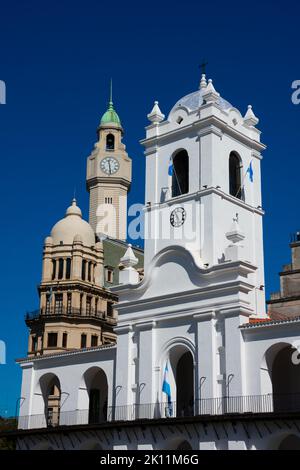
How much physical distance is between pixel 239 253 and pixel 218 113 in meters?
9.44

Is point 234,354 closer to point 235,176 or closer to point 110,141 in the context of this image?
point 235,176

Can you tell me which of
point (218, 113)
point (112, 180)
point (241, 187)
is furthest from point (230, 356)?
Result: point (112, 180)

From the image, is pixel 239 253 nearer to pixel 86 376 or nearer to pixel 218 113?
pixel 218 113

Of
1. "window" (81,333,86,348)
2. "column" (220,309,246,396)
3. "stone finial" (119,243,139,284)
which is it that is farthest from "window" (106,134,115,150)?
"column" (220,309,246,396)

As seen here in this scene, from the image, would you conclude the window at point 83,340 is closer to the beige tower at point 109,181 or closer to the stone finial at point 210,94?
the beige tower at point 109,181

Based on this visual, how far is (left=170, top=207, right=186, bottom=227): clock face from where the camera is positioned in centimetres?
4491

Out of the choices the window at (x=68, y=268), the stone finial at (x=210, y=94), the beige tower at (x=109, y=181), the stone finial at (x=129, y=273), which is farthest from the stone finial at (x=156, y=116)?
the beige tower at (x=109, y=181)

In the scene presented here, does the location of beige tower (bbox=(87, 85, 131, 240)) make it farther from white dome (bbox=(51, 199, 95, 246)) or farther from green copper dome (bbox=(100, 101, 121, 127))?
white dome (bbox=(51, 199, 95, 246))


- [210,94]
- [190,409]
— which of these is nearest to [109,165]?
[210,94]

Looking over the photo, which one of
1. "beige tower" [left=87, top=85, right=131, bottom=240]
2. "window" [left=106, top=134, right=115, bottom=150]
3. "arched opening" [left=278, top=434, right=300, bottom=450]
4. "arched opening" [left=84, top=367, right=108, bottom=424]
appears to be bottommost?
"arched opening" [left=278, top=434, right=300, bottom=450]

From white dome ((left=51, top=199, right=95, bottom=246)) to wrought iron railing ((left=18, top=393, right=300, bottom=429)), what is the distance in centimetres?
2395

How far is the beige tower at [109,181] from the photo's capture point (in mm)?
89000

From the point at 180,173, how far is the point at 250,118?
5727 mm
